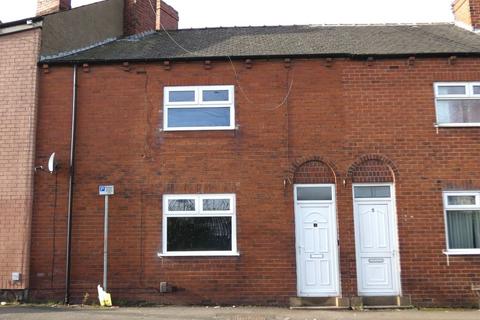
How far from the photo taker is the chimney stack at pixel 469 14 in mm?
14578

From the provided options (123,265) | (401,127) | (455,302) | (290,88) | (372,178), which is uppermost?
(290,88)

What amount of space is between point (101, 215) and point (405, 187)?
688cm

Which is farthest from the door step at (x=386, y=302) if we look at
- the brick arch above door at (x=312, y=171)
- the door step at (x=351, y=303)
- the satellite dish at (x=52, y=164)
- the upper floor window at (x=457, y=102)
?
the satellite dish at (x=52, y=164)

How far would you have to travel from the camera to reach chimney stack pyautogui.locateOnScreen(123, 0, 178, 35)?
1605 centimetres

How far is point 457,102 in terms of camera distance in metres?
12.4

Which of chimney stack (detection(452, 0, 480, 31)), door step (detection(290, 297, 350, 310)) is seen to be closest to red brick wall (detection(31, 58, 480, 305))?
door step (detection(290, 297, 350, 310))

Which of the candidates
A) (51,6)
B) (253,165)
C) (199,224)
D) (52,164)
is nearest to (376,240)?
(253,165)

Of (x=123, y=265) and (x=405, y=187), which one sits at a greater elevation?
(x=405, y=187)

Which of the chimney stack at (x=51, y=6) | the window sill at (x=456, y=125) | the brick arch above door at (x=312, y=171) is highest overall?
the chimney stack at (x=51, y=6)

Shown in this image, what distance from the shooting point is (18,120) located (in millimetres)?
12320

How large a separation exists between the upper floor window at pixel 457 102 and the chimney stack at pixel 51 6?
10.2 metres

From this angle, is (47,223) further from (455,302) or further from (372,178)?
(455,302)

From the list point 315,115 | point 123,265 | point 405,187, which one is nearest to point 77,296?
point 123,265

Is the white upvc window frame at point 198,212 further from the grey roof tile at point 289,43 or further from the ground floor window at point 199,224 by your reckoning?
the grey roof tile at point 289,43
